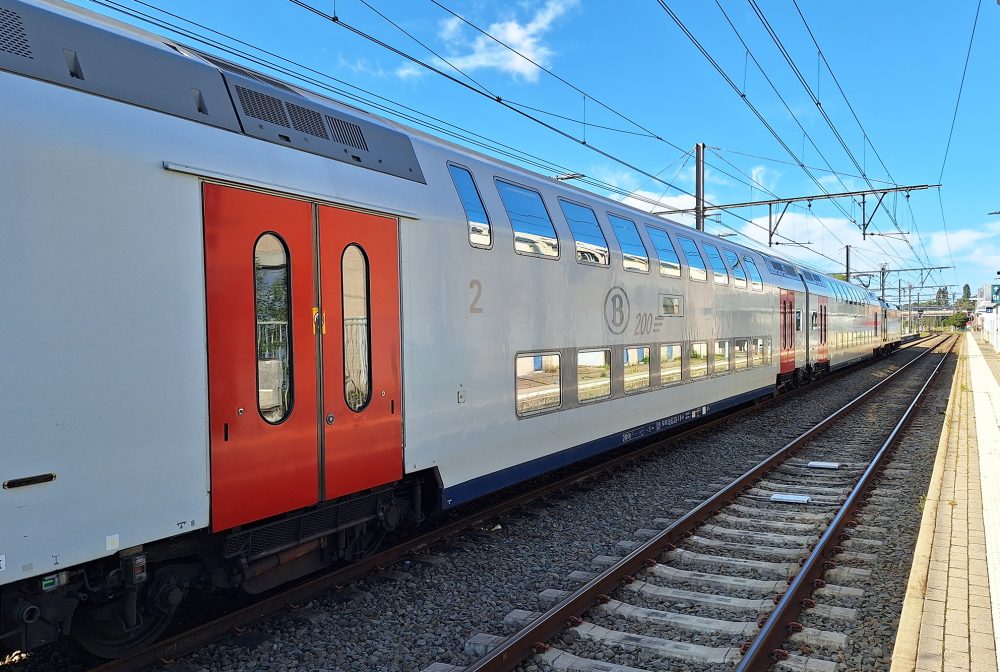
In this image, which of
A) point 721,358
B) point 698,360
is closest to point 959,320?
point 721,358

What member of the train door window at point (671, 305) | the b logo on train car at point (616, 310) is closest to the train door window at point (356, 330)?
Result: the b logo on train car at point (616, 310)

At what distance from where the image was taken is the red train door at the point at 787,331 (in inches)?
653

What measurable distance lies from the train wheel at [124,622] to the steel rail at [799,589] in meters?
3.46

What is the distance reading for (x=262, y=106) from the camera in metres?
4.80

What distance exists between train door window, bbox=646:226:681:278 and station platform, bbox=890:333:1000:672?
14.3ft

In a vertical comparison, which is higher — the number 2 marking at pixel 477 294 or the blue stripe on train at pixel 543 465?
the number 2 marking at pixel 477 294

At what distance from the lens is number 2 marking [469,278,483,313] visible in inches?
246

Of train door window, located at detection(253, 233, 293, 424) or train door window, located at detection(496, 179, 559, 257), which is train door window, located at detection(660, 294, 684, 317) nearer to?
train door window, located at detection(496, 179, 559, 257)

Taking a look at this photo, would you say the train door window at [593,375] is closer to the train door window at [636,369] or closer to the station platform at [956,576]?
the train door window at [636,369]

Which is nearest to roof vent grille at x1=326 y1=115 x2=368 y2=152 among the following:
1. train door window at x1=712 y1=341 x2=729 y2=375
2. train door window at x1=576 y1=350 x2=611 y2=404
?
train door window at x1=576 y1=350 x2=611 y2=404

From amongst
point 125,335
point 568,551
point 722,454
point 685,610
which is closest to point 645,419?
point 722,454

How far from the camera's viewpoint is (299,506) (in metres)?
4.58

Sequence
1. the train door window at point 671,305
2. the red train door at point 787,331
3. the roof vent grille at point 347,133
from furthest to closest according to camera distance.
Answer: the red train door at point 787,331 → the train door window at point 671,305 → the roof vent grille at point 347,133

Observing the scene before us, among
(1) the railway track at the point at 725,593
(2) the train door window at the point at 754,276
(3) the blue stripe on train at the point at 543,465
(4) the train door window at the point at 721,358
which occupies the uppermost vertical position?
(2) the train door window at the point at 754,276
